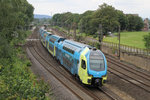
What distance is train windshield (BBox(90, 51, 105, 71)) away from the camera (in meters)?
17.8

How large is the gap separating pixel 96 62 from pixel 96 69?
0.70 m

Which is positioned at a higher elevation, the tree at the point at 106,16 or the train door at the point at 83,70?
the tree at the point at 106,16

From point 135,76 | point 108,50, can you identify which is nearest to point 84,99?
point 135,76

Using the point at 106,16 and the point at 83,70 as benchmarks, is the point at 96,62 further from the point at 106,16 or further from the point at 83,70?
the point at 106,16

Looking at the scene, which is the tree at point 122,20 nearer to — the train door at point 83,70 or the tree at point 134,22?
the tree at point 134,22

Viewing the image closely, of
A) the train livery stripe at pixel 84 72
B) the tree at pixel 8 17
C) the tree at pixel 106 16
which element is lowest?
the train livery stripe at pixel 84 72

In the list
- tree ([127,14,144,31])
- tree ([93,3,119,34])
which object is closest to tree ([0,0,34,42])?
tree ([93,3,119,34])

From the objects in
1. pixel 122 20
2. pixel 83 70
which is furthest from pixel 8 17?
pixel 122 20

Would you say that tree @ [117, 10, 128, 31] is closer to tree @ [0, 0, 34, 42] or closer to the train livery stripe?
tree @ [0, 0, 34, 42]

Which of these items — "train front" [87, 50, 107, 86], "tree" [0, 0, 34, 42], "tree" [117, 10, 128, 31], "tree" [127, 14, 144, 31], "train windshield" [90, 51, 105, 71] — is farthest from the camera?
"tree" [127, 14, 144, 31]

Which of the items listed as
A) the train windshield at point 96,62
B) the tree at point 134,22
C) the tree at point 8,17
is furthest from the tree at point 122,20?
the train windshield at point 96,62

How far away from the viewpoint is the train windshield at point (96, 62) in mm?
17766

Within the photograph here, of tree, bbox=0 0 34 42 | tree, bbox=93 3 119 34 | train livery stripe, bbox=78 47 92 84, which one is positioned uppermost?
tree, bbox=93 3 119 34

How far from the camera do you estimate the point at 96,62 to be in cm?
1798
